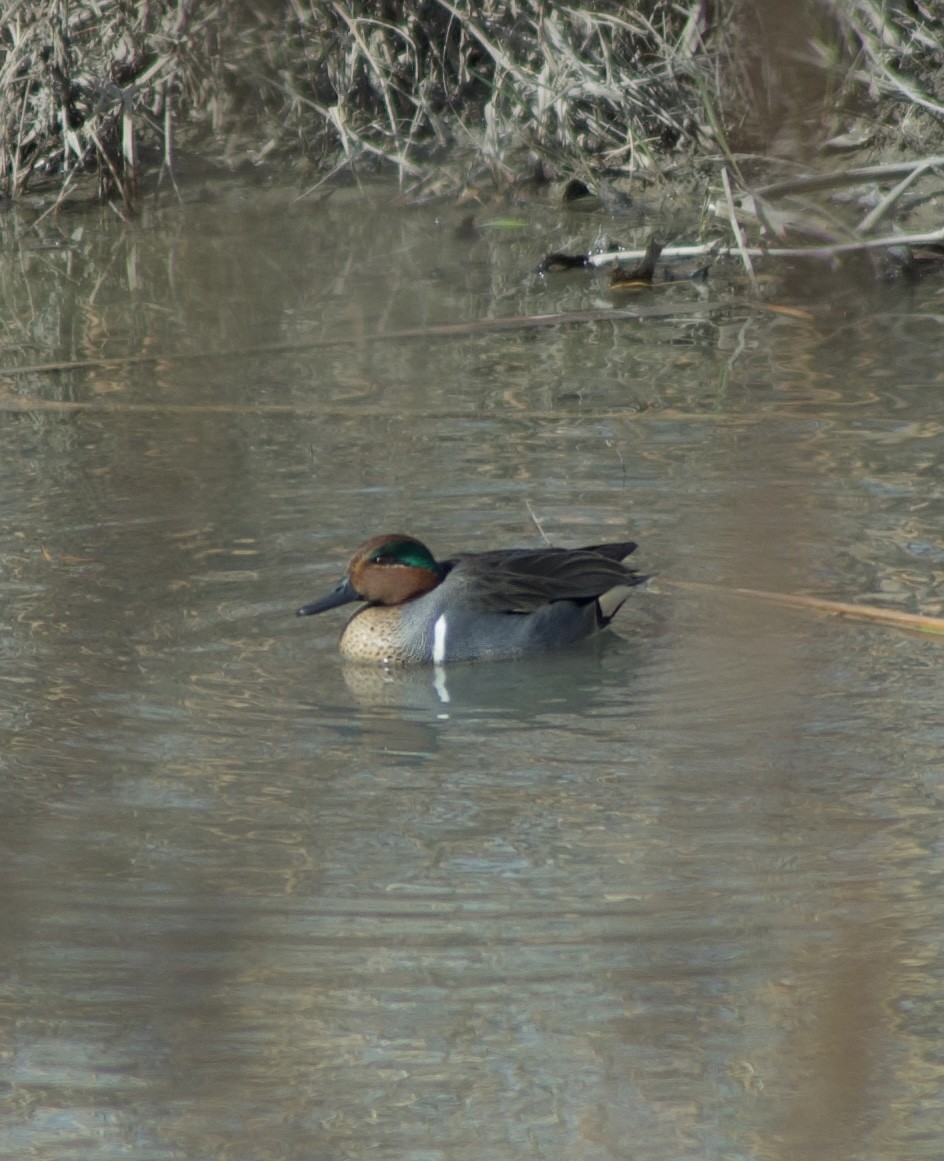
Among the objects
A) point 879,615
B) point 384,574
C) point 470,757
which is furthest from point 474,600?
point 879,615

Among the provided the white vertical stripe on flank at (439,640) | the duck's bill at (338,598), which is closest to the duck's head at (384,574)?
the duck's bill at (338,598)

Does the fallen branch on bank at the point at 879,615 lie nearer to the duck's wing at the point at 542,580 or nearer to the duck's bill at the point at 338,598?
the duck's wing at the point at 542,580

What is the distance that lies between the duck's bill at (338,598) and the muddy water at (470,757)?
167 mm

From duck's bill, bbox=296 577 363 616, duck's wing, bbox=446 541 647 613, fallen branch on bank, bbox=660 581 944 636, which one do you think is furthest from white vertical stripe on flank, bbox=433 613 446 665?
fallen branch on bank, bbox=660 581 944 636

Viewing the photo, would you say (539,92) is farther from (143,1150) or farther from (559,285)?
(143,1150)

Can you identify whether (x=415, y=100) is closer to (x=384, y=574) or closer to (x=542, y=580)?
(x=384, y=574)

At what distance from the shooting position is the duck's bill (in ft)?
20.0

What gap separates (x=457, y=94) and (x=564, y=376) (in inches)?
185

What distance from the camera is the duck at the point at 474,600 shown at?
604cm

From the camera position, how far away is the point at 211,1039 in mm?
3076

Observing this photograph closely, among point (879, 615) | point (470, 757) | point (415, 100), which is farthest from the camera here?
point (415, 100)

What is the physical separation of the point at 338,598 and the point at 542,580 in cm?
70

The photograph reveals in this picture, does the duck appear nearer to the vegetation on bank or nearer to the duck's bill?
the duck's bill

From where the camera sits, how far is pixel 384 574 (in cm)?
614
